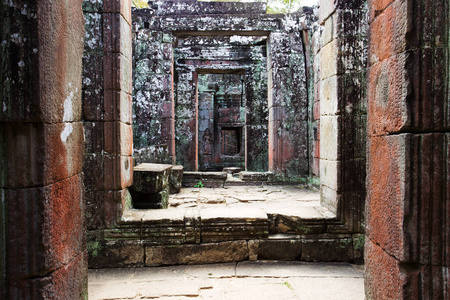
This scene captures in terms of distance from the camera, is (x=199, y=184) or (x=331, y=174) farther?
(x=199, y=184)

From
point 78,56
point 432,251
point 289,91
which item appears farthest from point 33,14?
point 289,91

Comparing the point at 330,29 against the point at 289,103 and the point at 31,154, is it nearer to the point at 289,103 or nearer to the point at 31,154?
the point at 289,103

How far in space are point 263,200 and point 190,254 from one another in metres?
2.07

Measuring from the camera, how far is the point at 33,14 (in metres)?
1.67

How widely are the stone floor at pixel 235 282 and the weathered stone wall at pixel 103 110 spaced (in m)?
0.77

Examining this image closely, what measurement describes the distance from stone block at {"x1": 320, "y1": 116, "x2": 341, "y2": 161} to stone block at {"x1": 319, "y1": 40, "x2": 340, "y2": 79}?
0.57m

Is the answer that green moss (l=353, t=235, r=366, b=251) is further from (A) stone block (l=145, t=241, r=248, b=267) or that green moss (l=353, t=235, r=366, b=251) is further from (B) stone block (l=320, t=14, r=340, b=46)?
(B) stone block (l=320, t=14, r=340, b=46)

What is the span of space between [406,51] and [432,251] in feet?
3.73

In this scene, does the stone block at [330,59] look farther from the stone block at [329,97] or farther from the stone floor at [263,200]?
the stone floor at [263,200]

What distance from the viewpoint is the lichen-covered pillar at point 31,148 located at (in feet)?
5.45

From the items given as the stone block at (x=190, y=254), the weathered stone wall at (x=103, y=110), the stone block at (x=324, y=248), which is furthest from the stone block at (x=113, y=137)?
the stone block at (x=324, y=248)

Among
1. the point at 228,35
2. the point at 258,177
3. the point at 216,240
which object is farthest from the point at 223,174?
the point at 216,240

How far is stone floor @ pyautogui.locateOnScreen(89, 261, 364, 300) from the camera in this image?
3229 millimetres

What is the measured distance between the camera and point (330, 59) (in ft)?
14.3
